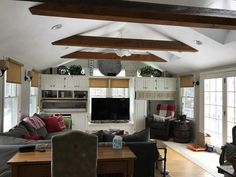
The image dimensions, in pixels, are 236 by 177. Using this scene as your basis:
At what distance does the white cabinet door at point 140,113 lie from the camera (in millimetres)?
7902

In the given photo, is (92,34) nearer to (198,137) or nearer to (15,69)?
(15,69)

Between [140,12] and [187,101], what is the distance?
5.03 meters

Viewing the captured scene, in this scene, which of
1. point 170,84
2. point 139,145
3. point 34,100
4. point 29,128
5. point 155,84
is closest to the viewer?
point 139,145

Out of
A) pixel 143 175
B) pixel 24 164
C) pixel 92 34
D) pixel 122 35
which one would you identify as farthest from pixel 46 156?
pixel 122 35

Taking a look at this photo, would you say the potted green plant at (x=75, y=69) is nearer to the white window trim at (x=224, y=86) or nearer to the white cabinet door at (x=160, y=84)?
the white cabinet door at (x=160, y=84)

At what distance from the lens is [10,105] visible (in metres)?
4.57

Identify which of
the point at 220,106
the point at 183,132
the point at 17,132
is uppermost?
the point at 220,106

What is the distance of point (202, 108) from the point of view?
6.45 metres

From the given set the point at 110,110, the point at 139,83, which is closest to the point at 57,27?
the point at 110,110

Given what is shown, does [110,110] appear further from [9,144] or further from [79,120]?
[9,144]

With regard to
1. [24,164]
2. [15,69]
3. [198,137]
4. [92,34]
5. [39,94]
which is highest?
[92,34]

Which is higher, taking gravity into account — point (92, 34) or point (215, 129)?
point (92, 34)

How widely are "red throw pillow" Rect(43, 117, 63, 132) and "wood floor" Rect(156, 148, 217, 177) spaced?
282 centimetres

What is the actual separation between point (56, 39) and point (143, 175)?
3.01m
